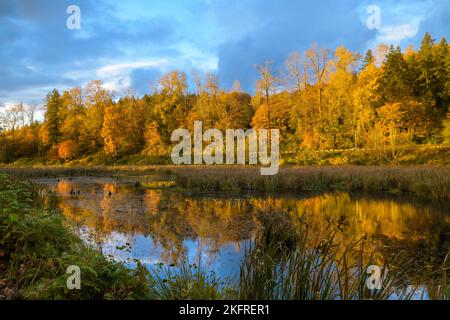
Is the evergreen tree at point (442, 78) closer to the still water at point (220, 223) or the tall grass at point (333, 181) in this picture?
the tall grass at point (333, 181)

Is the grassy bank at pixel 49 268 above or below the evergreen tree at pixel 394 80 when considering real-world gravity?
below

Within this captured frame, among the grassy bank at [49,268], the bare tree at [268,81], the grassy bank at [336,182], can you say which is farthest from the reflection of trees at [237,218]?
the bare tree at [268,81]

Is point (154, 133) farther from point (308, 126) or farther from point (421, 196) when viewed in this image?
point (421, 196)

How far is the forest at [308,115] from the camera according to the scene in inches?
1185

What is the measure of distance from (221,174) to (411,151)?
18.6 m

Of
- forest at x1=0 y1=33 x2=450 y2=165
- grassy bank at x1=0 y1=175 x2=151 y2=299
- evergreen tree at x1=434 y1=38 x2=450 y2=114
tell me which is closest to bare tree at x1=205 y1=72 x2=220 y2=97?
forest at x1=0 y1=33 x2=450 y2=165

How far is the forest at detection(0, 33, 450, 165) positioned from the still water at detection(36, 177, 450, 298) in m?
13.1

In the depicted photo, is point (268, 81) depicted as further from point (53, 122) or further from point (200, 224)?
point (53, 122)

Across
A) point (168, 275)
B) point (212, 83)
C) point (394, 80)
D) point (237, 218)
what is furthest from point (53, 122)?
point (168, 275)

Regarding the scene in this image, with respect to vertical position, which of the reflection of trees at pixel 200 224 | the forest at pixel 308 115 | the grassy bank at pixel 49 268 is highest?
the forest at pixel 308 115

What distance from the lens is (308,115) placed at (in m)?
37.6

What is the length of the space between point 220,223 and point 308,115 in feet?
100

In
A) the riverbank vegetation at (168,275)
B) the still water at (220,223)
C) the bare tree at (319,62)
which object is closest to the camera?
the riverbank vegetation at (168,275)

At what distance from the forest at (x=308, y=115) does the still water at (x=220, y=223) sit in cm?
1313
